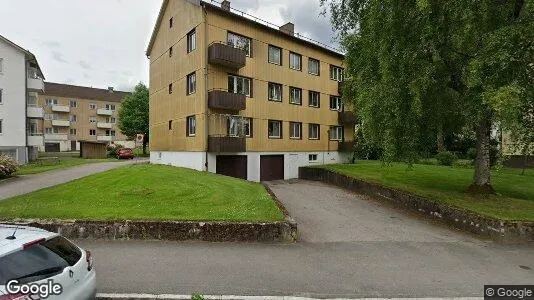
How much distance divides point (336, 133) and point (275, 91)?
9.56 meters

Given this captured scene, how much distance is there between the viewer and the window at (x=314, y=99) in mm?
30616

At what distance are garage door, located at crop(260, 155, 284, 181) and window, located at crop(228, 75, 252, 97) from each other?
16.5ft

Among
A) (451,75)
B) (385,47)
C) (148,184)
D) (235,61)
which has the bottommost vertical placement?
(148,184)

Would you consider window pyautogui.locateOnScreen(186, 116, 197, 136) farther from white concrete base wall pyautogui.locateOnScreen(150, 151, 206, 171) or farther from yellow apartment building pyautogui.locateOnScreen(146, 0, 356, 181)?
white concrete base wall pyautogui.locateOnScreen(150, 151, 206, 171)

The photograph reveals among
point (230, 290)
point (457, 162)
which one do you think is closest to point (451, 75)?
point (230, 290)

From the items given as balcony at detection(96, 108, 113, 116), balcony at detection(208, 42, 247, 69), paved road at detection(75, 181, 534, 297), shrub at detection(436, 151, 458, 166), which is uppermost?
balcony at detection(96, 108, 113, 116)

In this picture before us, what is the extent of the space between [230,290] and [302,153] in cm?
2406

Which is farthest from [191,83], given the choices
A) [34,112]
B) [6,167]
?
[34,112]

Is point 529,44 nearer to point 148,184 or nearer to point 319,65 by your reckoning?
point 148,184

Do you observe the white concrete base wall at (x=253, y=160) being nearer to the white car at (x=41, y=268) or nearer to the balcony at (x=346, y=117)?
the balcony at (x=346, y=117)

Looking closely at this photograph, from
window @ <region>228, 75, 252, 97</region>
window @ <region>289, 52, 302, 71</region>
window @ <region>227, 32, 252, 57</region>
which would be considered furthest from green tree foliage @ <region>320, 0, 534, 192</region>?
window @ <region>289, 52, 302, 71</region>

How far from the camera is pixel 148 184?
14.4 metres

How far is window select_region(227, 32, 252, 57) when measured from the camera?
2391 cm

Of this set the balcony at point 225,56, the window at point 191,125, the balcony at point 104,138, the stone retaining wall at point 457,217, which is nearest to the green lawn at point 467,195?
the stone retaining wall at point 457,217
